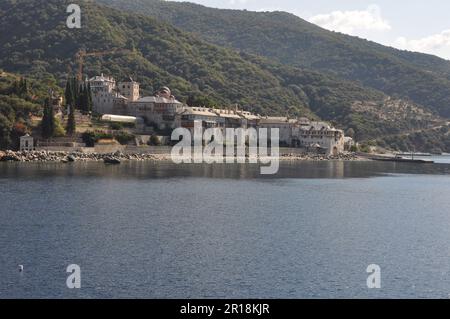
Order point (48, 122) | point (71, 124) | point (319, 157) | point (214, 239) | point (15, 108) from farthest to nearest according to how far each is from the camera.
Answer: point (319, 157) < point (15, 108) < point (71, 124) < point (48, 122) < point (214, 239)

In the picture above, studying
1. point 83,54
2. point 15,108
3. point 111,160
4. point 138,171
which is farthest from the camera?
point 83,54

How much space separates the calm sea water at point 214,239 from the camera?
98.7 feet

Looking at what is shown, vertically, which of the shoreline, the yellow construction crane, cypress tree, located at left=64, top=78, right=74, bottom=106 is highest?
the yellow construction crane

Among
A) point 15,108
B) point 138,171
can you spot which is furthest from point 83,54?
point 138,171

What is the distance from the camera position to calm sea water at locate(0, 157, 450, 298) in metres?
30.1

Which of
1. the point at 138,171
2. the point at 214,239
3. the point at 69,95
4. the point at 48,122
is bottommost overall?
the point at 214,239

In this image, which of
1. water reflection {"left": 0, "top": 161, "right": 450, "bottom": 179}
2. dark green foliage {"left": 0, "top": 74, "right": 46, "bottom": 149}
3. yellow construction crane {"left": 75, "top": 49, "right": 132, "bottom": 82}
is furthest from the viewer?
yellow construction crane {"left": 75, "top": 49, "right": 132, "bottom": 82}

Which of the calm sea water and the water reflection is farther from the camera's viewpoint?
the water reflection

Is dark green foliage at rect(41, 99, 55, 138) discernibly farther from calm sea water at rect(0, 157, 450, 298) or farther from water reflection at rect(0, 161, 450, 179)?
calm sea water at rect(0, 157, 450, 298)

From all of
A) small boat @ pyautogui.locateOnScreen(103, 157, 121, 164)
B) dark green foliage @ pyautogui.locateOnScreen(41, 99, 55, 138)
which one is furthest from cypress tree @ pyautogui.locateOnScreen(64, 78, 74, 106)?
small boat @ pyautogui.locateOnScreen(103, 157, 121, 164)

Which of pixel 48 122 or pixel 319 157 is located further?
pixel 319 157

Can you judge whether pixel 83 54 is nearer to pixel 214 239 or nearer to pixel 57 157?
pixel 57 157

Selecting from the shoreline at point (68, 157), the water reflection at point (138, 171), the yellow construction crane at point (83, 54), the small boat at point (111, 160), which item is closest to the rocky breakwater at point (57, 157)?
the shoreline at point (68, 157)

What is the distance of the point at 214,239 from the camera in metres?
39.8
